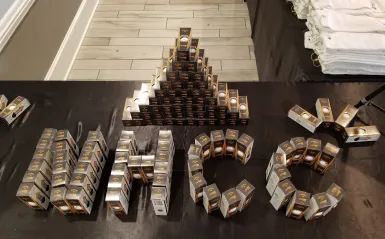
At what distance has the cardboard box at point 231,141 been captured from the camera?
1794mm

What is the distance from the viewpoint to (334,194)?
1562mm

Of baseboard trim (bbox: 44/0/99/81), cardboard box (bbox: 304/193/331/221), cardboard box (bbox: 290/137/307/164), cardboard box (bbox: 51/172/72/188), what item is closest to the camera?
cardboard box (bbox: 304/193/331/221)

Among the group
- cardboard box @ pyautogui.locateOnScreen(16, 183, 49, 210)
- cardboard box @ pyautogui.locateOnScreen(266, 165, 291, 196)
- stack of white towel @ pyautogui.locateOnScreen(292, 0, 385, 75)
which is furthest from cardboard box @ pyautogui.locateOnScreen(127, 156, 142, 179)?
stack of white towel @ pyautogui.locateOnScreen(292, 0, 385, 75)

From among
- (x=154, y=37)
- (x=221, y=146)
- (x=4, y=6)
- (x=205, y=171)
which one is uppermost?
(x=4, y=6)

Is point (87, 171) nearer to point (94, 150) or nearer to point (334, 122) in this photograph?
point (94, 150)

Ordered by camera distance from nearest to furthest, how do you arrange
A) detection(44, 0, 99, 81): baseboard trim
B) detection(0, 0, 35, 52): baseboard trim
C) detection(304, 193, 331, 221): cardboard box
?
detection(304, 193, 331, 221): cardboard box, detection(0, 0, 35, 52): baseboard trim, detection(44, 0, 99, 81): baseboard trim

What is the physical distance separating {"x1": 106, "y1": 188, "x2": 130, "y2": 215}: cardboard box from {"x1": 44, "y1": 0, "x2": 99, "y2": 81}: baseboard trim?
6.21 ft

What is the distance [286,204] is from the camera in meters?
1.63

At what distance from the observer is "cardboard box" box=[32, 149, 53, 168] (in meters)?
1.71

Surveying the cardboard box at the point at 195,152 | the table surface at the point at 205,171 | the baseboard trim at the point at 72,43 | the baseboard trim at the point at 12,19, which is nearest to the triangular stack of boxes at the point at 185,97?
the table surface at the point at 205,171

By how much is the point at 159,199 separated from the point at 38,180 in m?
0.65

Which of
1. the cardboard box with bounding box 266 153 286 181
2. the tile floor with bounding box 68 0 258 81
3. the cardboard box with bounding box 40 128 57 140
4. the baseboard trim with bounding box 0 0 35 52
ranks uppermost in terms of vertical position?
the baseboard trim with bounding box 0 0 35 52

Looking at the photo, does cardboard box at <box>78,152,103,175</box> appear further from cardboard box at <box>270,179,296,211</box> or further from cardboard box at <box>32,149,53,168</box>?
cardboard box at <box>270,179,296,211</box>

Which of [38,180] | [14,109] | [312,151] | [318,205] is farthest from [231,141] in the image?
[14,109]
